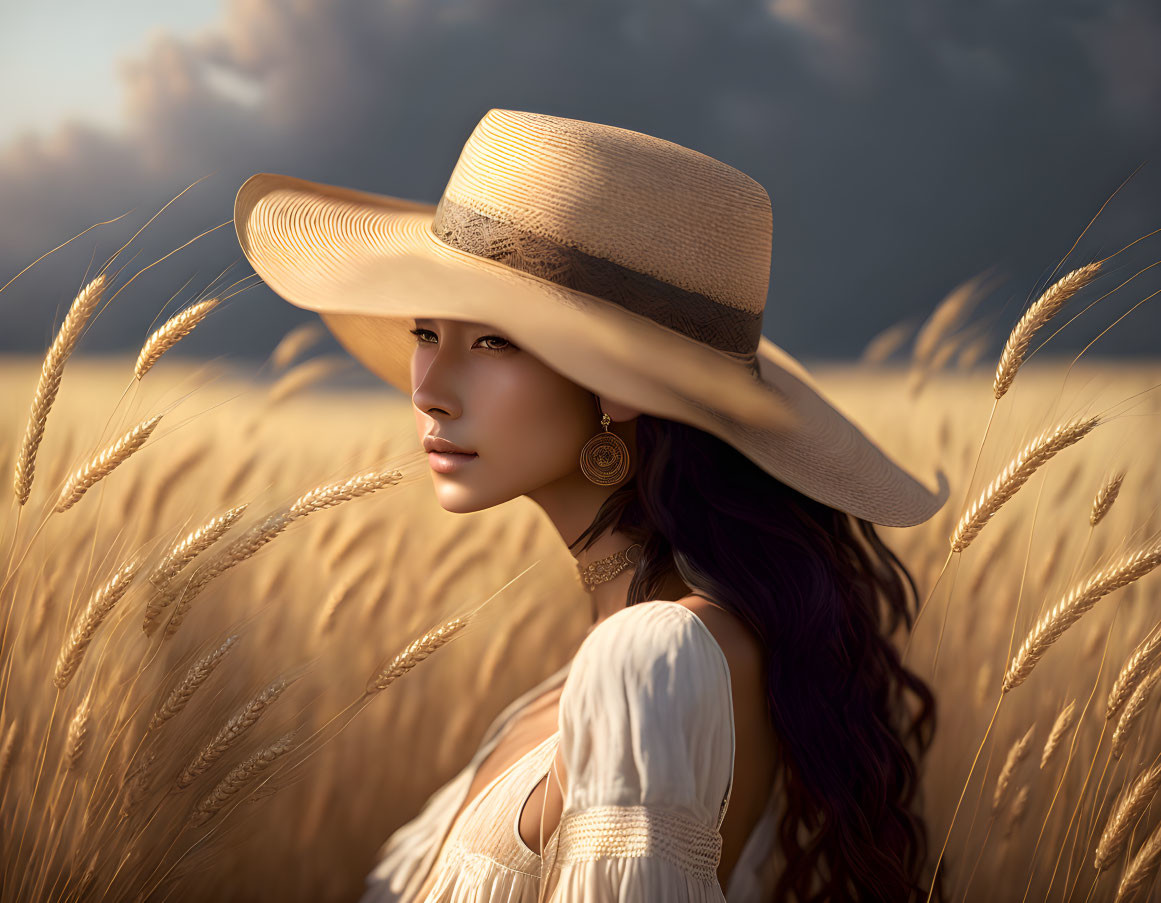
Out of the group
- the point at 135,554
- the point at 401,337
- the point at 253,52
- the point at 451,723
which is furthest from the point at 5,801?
the point at 253,52

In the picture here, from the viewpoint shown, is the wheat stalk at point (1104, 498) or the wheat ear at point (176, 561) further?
the wheat stalk at point (1104, 498)

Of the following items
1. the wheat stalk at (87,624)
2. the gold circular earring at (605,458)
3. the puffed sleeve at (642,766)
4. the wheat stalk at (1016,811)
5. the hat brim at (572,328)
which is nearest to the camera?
the puffed sleeve at (642,766)

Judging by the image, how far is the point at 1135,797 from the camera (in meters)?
1.37

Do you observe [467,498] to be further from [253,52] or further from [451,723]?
[253,52]

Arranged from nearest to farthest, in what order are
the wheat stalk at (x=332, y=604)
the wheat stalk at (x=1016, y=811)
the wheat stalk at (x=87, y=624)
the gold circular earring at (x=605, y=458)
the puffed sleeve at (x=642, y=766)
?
the puffed sleeve at (x=642, y=766) < the gold circular earring at (x=605, y=458) < the wheat stalk at (x=87, y=624) < the wheat stalk at (x=1016, y=811) < the wheat stalk at (x=332, y=604)

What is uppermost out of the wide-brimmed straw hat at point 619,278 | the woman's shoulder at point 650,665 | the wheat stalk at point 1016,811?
the wide-brimmed straw hat at point 619,278

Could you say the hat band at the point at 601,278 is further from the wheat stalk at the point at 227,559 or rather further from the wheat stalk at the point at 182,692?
the wheat stalk at the point at 182,692

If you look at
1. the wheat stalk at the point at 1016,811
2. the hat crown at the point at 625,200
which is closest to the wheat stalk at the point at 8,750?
the hat crown at the point at 625,200

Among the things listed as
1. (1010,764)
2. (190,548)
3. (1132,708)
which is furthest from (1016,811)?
(190,548)

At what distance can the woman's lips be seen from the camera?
1.09 metres

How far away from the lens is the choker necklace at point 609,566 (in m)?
1.16

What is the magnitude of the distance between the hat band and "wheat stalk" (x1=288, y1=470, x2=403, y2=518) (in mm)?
377

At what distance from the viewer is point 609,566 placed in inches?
46.1

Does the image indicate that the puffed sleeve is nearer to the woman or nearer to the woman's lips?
the woman
